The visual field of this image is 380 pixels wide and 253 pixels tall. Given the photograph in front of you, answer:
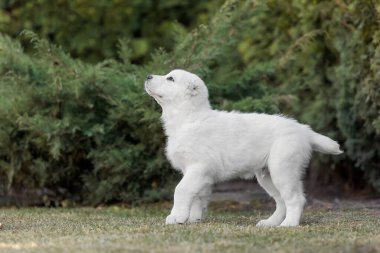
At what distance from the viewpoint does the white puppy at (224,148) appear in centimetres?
749

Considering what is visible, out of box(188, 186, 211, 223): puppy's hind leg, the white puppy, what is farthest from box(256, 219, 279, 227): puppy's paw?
box(188, 186, 211, 223): puppy's hind leg

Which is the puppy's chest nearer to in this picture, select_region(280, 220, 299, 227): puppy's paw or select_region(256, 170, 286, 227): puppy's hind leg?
select_region(256, 170, 286, 227): puppy's hind leg

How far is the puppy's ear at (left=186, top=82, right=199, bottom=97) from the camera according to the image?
7.89 metres

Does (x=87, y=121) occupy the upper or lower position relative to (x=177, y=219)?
upper

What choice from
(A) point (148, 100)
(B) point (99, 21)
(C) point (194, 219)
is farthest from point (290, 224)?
(B) point (99, 21)

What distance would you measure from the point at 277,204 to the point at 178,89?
4.84 feet

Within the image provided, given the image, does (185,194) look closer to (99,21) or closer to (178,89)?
(178,89)

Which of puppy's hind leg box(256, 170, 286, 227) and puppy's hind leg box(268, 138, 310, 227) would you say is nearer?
puppy's hind leg box(268, 138, 310, 227)

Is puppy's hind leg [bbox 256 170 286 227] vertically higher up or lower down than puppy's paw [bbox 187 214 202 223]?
higher up

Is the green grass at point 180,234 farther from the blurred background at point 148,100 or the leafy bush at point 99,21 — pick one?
the leafy bush at point 99,21

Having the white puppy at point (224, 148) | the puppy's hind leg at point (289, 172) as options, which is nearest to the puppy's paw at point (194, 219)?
the white puppy at point (224, 148)

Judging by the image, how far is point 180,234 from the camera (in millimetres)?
6633

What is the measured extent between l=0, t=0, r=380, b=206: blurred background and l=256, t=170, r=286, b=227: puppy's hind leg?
217 centimetres

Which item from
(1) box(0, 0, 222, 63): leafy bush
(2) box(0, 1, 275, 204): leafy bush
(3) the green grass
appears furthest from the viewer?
(1) box(0, 0, 222, 63): leafy bush
